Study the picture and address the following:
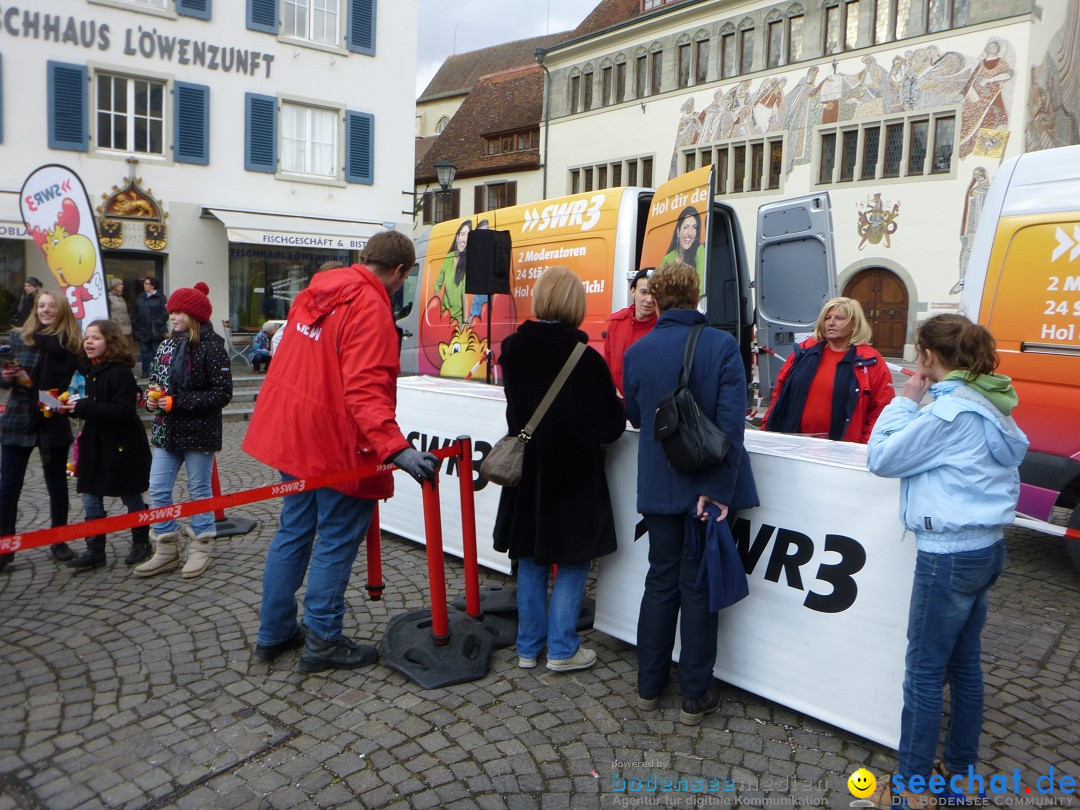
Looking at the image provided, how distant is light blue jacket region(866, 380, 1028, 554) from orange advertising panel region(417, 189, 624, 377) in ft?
12.8

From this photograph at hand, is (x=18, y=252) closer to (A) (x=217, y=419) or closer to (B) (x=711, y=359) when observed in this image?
(A) (x=217, y=419)

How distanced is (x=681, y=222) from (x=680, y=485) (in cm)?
363

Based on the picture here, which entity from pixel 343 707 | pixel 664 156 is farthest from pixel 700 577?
pixel 664 156

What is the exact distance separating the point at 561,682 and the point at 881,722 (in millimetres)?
1265

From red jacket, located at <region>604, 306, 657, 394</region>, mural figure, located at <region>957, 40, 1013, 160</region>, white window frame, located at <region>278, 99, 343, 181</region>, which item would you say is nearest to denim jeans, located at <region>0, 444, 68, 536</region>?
red jacket, located at <region>604, 306, 657, 394</region>

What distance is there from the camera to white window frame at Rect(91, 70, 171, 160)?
16.3 m

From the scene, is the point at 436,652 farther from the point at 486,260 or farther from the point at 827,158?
the point at 827,158

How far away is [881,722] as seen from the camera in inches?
119

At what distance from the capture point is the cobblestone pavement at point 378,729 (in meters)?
2.82

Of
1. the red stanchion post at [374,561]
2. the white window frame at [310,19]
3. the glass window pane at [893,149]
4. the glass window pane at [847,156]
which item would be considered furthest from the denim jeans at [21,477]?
the glass window pane at [847,156]

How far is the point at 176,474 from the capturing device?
16.1 feet

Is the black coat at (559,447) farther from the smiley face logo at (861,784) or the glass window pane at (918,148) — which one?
the glass window pane at (918,148)

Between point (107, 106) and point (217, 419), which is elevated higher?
point (107, 106)

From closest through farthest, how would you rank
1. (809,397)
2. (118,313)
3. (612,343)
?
(809,397)
(612,343)
(118,313)
